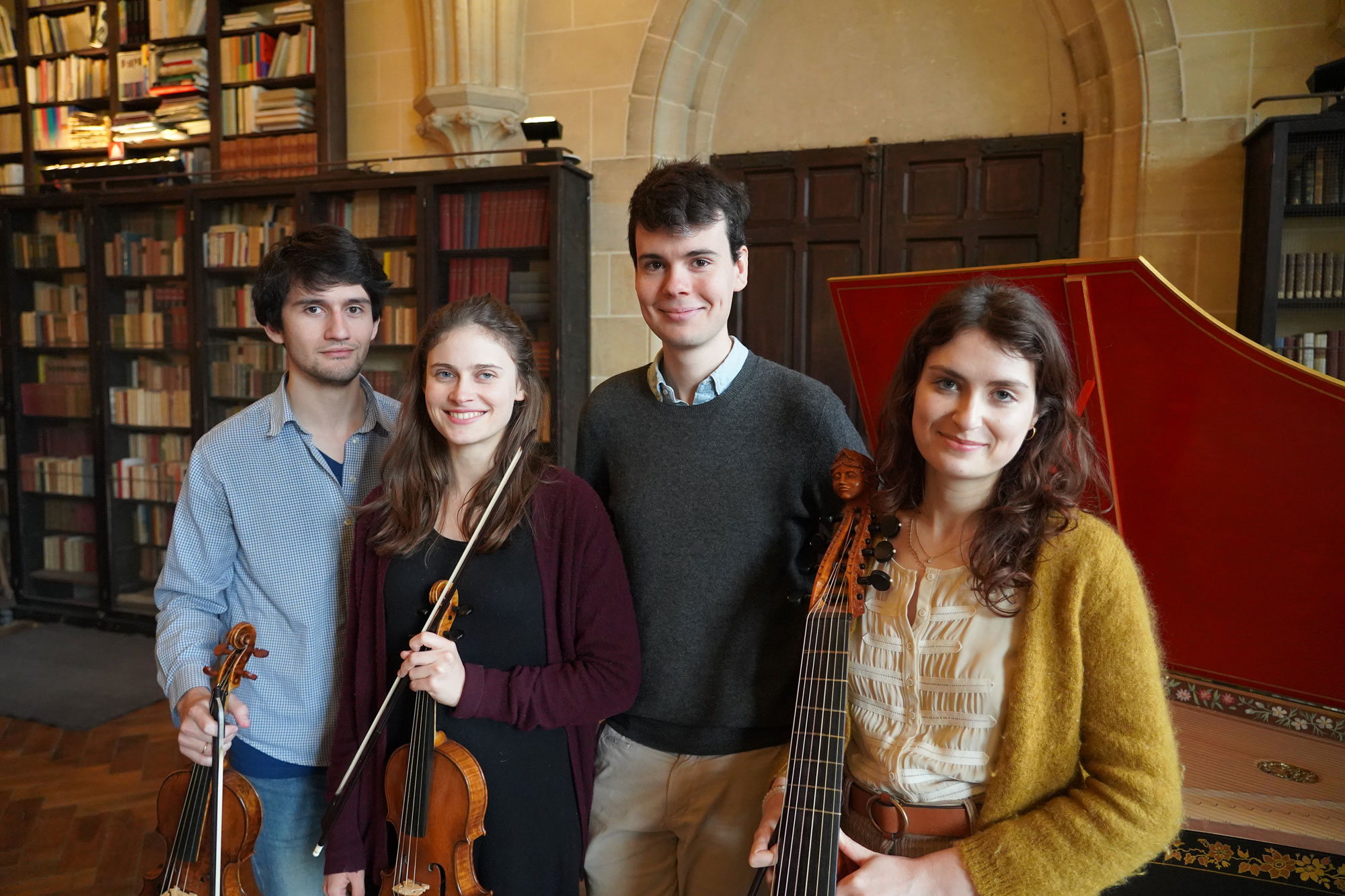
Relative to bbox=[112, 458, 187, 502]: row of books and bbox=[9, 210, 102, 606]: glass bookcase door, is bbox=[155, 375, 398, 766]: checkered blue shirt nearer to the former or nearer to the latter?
bbox=[112, 458, 187, 502]: row of books

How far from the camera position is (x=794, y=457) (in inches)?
53.5

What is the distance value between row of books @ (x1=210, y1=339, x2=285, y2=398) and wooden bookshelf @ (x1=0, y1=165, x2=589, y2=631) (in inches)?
0.4

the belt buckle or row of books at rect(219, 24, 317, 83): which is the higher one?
row of books at rect(219, 24, 317, 83)

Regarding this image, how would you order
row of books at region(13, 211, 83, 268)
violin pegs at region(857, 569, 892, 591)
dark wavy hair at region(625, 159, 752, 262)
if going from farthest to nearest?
row of books at region(13, 211, 83, 268) → dark wavy hair at region(625, 159, 752, 262) → violin pegs at region(857, 569, 892, 591)

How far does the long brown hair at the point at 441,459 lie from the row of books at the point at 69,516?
178 inches

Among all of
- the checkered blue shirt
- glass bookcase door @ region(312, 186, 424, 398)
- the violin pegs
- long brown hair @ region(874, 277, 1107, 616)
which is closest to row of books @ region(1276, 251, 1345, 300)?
long brown hair @ region(874, 277, 1107, 616)

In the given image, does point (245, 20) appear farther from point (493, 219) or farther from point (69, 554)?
point (69, 554)

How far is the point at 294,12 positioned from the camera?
4.28 metres

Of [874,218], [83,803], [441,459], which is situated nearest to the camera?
[441,459]

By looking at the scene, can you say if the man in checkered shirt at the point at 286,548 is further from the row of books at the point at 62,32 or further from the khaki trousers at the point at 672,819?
the row of books at the point at 62,32

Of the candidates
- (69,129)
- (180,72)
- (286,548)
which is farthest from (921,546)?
(69,129)

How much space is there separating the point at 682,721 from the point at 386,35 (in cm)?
417

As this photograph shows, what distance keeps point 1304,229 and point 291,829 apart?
149 inches

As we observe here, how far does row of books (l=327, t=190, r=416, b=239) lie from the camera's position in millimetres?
4129
